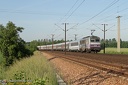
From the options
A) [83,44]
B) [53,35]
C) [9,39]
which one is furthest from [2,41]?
[53,35]

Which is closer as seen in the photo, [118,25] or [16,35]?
[16,35]

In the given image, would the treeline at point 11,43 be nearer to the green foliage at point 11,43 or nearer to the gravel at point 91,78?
the green foliage at point 11,43

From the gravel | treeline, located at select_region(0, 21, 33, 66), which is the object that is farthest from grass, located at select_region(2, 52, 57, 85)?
treeline, located at select_region(0, 21, 33, 66)

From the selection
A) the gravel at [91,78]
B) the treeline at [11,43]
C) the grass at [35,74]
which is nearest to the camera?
the grass at [35,74]

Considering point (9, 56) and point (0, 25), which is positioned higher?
point (0, 25)

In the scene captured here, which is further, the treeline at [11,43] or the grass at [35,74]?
the treeline at [11,43]

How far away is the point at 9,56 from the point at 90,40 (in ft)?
82.3

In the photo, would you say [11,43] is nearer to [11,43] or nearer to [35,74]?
[11,43]

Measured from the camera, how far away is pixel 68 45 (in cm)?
8831

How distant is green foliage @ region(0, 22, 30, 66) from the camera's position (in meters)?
32.5

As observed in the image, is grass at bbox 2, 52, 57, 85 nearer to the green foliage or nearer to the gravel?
the gravel

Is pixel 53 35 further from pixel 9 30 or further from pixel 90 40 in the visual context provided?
pixel 9 30

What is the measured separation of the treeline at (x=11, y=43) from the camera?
3246 cm

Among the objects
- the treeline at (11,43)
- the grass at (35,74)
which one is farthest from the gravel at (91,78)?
the treeline at (11,43)
